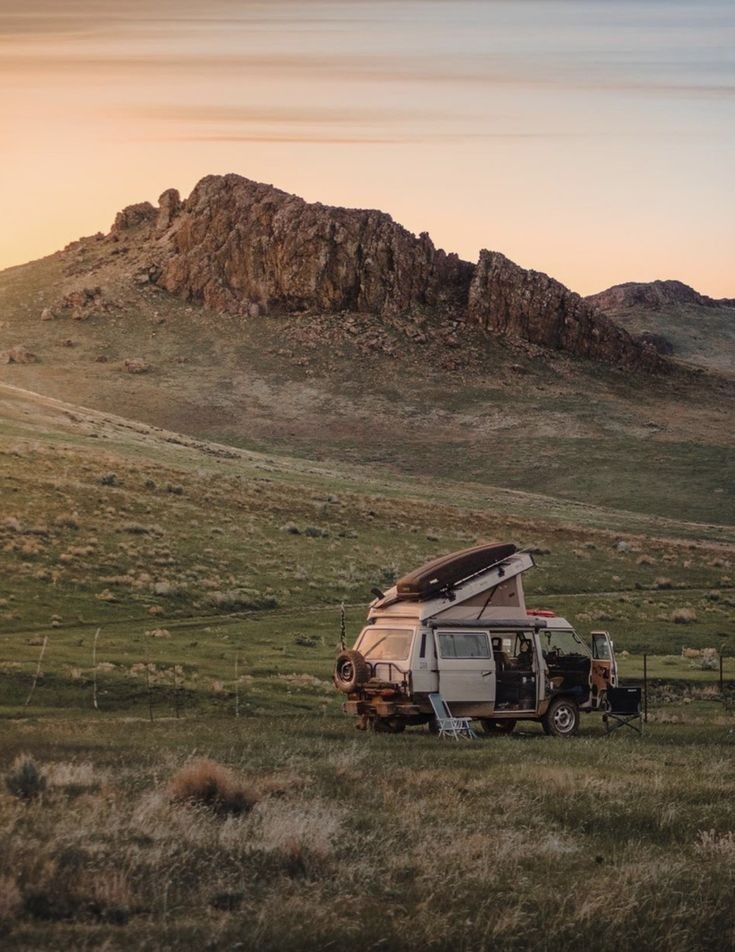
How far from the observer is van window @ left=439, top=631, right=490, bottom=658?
2494cm

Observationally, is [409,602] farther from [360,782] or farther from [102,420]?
[102,420]

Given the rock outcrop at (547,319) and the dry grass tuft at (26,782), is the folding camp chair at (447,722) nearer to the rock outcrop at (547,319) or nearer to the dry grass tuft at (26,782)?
the dry grass tuft at (26,782)

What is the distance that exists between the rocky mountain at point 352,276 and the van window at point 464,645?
14068cm

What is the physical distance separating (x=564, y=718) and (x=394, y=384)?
12259 cm

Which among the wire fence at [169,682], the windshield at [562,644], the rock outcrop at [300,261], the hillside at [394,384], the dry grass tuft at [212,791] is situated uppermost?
the rock outcrop at [300,261]

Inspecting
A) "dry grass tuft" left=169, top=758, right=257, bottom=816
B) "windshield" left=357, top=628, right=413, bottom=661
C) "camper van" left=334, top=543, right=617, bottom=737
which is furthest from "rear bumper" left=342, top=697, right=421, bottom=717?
"dry grass tuft" left=169, top=758, right=257, bottom=816

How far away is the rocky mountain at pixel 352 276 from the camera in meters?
167

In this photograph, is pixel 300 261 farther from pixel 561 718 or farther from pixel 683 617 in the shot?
pixel 561 718

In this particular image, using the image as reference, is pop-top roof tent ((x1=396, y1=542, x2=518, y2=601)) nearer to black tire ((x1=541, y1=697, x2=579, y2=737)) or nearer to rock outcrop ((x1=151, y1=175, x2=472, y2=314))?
black tire ((x1=541, y1=697, x2=579, y2=737))

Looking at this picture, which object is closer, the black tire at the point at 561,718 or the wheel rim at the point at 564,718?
the black tire at the point at 561,718

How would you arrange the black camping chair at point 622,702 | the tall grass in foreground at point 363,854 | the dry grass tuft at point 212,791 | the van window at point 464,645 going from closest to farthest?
the tall grass in foreground at point 363,854 → the dry grass tuft at point 212,791 → the van window at point 464,645 → the black camping chair at point 622,702

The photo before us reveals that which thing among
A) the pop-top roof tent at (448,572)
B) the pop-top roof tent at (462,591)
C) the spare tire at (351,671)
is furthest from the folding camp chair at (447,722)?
the pop-top roof tent at (448,572)

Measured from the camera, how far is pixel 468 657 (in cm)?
2511

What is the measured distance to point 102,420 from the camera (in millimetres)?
101375
